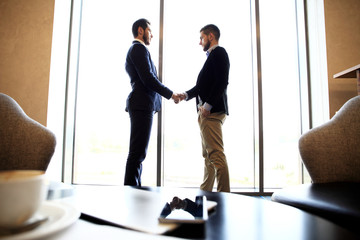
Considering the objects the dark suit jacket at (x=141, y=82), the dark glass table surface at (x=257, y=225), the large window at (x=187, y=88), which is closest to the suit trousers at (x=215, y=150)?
the dark suit jacket at (x=141, y=82)

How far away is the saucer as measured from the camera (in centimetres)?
24

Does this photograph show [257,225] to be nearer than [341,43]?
Yes

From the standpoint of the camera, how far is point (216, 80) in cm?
170

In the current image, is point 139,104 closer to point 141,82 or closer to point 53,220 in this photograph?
point 141,82

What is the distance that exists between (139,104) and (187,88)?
0.84 meters

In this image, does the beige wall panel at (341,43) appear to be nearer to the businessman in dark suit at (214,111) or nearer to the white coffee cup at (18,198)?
the businessman in dark suit at (214,111)

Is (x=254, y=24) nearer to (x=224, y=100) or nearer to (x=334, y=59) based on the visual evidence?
(x=334, y=59)

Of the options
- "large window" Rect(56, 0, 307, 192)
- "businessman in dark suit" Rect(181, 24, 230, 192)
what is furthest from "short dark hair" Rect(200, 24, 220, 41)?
"large window" Rect(56, 0, 307, 192)

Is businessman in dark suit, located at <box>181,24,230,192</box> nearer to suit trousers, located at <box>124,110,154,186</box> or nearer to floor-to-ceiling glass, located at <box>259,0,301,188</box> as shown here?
suit trousers, located at <box>124,110,154,186</box>

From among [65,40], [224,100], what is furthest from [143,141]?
[65,40]

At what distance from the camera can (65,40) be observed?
7.64 ft

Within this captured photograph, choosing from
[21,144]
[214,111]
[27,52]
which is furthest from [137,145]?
[27,52]

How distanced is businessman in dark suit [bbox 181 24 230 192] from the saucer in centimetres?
137

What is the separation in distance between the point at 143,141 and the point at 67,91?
4.33ft
